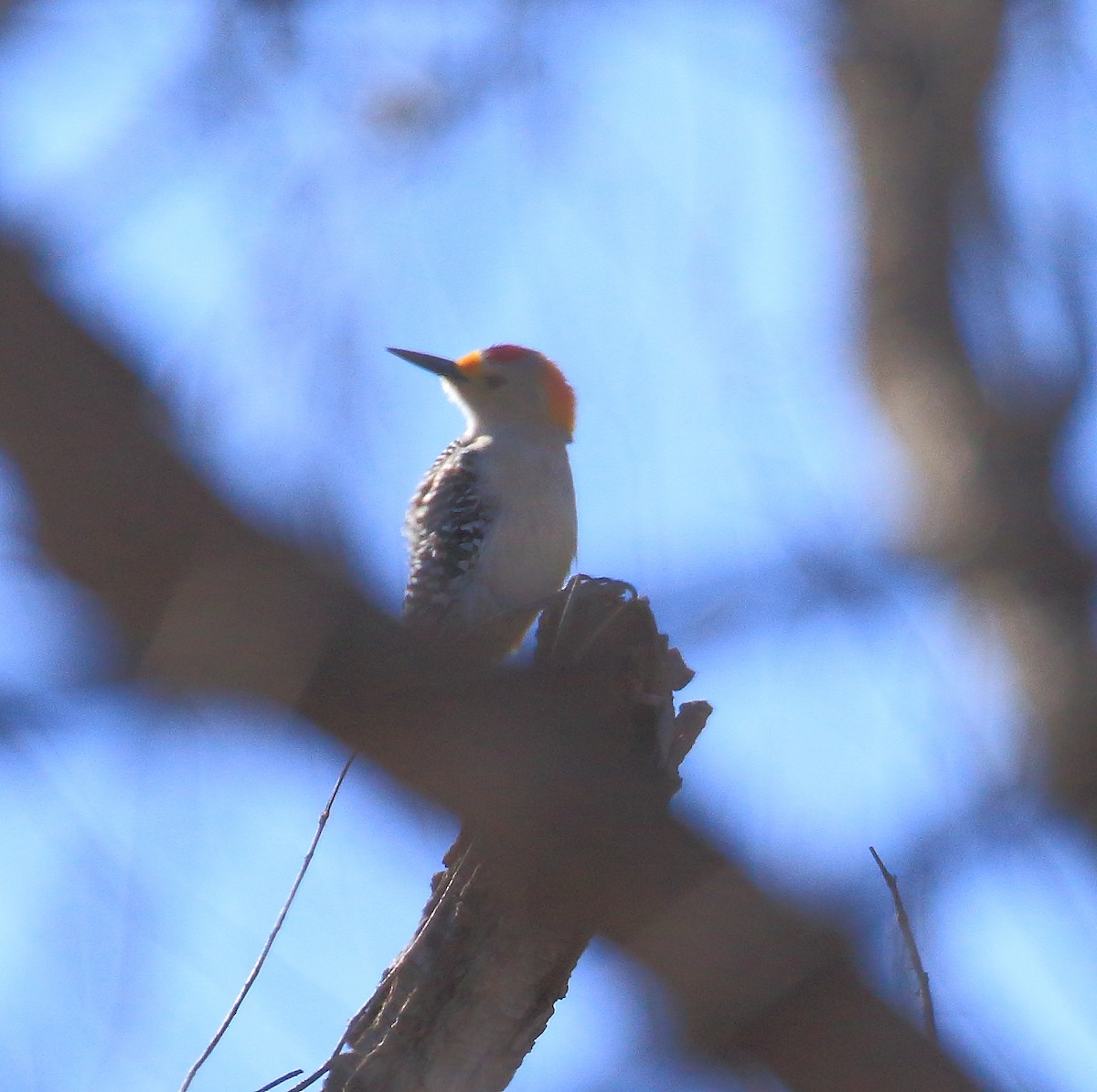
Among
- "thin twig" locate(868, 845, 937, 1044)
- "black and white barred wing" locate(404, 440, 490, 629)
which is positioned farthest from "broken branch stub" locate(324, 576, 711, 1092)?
"black and white barred wing" locate(404, 440, 490, 629)

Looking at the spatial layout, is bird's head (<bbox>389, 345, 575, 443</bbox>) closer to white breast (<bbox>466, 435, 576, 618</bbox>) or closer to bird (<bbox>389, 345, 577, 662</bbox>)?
bird (<bbox>389, 345, 577, 662</bbox>)

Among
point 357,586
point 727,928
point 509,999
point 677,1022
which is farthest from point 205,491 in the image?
point 509,999

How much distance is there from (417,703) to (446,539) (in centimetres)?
427

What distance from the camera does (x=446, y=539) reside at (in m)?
5.74

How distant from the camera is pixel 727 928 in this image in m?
1.63

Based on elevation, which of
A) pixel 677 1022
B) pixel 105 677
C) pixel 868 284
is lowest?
pixel 105 677

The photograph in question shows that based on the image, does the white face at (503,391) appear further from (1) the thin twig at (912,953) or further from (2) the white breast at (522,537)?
(1) the thin twig at (912,953)

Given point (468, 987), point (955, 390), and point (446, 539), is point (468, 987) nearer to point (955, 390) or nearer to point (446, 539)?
point (955, 390)

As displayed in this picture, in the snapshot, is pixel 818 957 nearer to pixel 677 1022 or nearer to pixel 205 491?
pixel 677 1022

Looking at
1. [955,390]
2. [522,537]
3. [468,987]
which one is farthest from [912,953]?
[522,537]

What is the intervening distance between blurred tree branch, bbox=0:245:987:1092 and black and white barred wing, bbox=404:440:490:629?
367 cm

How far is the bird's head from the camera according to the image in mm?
6715

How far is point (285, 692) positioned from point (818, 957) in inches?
30.2

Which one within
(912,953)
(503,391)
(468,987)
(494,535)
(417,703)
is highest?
(503,391)
